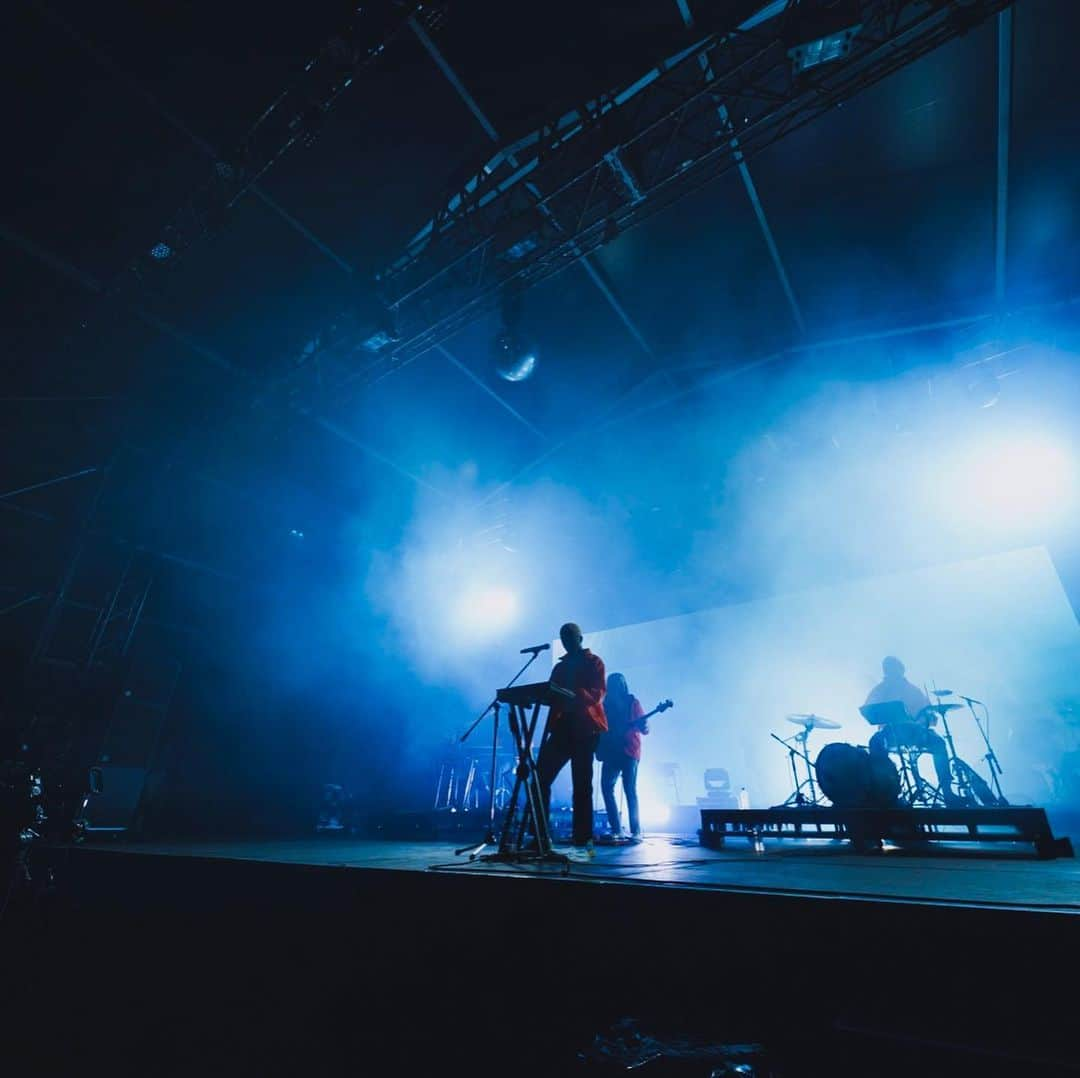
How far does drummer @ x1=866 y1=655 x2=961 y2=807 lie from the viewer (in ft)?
19.5

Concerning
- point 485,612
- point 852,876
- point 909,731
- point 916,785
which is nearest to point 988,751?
point 916,785

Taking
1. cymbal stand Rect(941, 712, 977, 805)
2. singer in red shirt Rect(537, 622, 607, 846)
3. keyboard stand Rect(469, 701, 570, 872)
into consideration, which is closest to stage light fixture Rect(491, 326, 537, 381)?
singer in red shirt Rect(537, 622, 607, 846)

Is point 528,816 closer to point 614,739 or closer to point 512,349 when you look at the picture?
point 614,739

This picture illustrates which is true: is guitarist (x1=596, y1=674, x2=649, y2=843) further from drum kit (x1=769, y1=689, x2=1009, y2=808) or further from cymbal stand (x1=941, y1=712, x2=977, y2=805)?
cymbal stand (x1=941, y1=712, x2=977, y2=805)

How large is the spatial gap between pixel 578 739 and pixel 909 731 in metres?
4.44

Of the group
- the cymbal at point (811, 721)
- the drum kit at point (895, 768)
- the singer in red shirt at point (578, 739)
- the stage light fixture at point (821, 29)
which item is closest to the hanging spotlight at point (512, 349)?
the stage light fixture at point (821, 29)

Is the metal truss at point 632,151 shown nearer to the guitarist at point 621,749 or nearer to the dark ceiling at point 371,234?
the dark ceiling at point 371,234

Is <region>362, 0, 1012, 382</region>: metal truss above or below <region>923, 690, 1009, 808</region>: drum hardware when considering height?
above

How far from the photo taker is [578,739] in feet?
12.4

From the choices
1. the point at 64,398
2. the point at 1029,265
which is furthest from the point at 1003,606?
the point at 64,398

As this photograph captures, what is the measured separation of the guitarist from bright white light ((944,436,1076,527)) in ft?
16.0

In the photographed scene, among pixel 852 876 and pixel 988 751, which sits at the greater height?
pixel 988 751

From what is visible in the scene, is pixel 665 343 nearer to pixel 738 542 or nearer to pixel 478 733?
pixel 738 542

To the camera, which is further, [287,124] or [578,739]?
[287,124]
